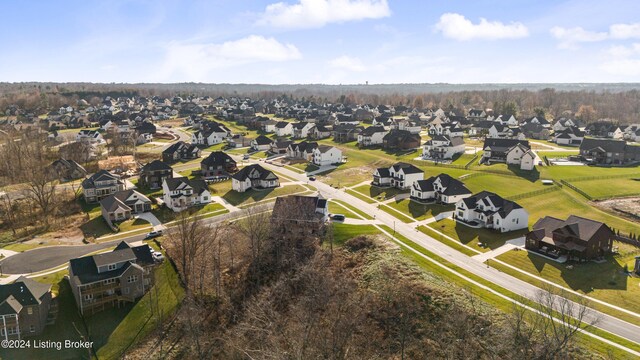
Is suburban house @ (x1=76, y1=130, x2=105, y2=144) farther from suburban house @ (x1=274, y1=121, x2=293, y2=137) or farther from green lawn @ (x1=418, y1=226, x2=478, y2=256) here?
green lawn @ (x1=418, y1=226, x2=478, y2=256)

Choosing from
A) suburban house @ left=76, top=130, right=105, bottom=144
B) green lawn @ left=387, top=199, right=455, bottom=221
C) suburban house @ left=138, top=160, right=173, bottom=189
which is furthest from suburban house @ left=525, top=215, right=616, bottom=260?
suburban house @ left=76, top=130, right=105, bottom=144

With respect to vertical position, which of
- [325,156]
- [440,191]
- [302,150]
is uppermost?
[302,150]

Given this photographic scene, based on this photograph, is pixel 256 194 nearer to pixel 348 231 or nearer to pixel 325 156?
pixel 348 231

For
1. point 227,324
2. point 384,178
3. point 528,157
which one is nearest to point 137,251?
point 227,324

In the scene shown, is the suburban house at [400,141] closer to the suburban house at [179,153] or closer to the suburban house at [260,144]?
the suburban house at [260,144]

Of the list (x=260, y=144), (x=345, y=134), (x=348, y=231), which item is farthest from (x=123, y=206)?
(x=345, y=134)

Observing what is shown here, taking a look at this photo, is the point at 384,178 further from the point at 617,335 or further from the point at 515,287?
the point at 617,335
